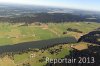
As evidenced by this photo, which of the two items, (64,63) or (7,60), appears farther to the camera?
(7,60)

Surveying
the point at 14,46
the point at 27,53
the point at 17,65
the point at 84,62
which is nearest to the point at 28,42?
the point at 14,46

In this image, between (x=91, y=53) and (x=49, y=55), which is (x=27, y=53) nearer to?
(x=49, y=55)

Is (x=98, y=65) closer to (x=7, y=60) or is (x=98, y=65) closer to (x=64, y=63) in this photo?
(x=64, y=63)

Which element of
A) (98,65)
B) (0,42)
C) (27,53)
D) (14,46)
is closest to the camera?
(98,65)

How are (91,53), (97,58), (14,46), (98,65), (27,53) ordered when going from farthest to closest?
1. (14,46)
2. (27,53)
3. (91,53)
4. (97,58)
5. (98,65)

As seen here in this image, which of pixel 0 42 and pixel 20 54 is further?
pixel 0 42

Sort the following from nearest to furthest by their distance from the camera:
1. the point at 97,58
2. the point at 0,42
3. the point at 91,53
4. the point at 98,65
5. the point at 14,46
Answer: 1. the point at 98,65
2. the point at 97,58
3. the point at 91,53
4. the point at 14,46
5. the point at 0,42

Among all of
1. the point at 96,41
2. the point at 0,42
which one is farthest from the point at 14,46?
the point at 96,41

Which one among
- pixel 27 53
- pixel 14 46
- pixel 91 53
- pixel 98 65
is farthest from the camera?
pixel 14 46
